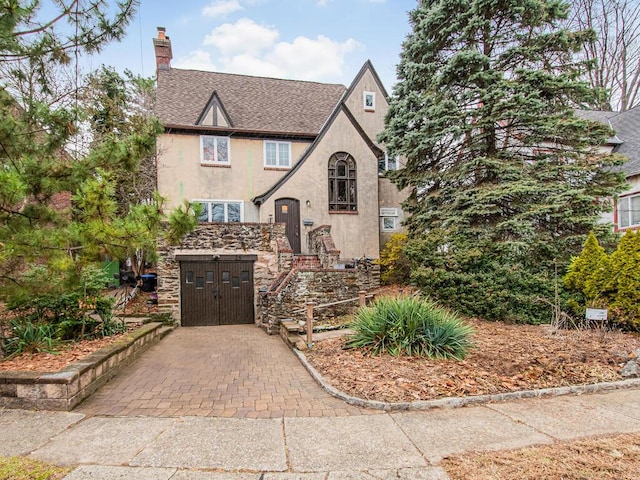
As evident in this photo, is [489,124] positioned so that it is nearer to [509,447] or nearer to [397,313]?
[397,313]

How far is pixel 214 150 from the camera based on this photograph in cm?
1462

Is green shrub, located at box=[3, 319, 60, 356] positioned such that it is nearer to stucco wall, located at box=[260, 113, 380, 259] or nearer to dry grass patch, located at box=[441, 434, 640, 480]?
dry grass patch, located at box=[441, 434, 640, 480]

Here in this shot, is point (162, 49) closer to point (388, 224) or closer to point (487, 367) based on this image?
point (388, 224)

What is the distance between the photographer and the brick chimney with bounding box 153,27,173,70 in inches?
670

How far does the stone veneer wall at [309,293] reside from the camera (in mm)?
10164

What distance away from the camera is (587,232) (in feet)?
28.4

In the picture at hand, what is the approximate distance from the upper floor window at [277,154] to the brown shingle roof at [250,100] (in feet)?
2.05

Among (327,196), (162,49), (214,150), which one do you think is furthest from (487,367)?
(162,49)

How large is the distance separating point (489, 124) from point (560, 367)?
675 centimetres

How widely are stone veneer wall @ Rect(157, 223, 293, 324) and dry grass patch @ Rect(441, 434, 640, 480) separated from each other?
9.65 meters

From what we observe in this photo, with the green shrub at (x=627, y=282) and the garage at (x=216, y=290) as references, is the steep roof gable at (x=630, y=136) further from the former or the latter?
the garage at (x=216, y=290)

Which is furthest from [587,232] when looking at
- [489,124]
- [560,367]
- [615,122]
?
[615,122]

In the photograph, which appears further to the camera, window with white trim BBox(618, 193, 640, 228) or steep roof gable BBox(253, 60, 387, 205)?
steep roof gable BBox(253, 60, 387, 205)

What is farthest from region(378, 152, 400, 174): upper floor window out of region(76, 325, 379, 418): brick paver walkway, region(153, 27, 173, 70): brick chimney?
region(153, 27, 173, 70): brick chimney
